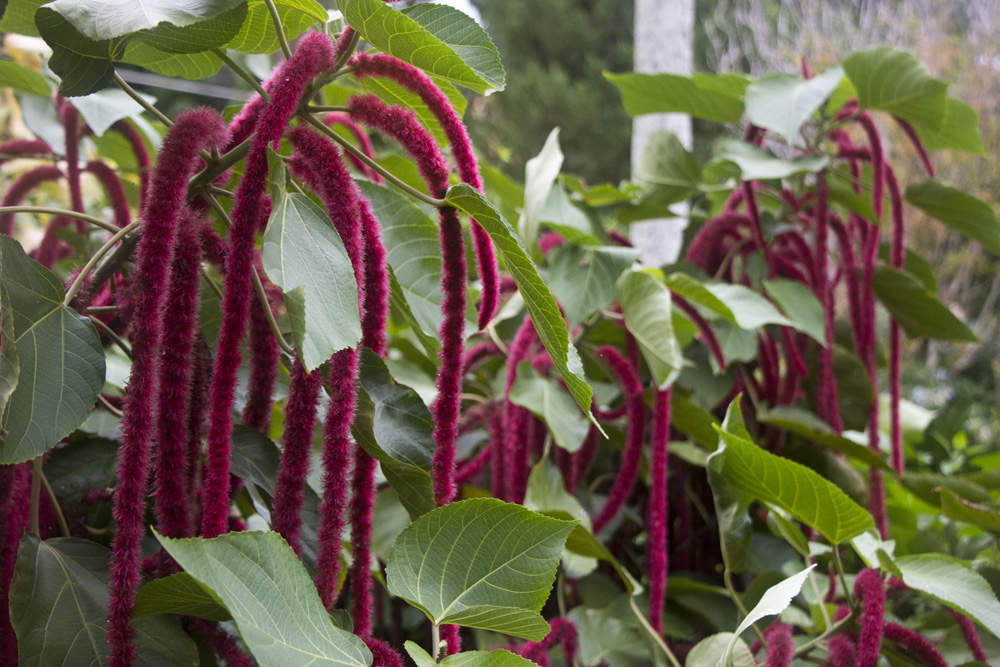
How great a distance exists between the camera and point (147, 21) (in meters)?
0.36

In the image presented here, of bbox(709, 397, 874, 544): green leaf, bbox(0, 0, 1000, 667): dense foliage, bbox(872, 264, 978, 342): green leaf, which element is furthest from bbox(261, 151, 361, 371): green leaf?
bbox(872, 264, 978, 342): green leaf

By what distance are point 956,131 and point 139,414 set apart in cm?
105

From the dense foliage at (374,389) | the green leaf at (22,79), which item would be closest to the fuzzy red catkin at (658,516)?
the dense foliage at (374,389)

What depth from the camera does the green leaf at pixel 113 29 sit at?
1.18ft

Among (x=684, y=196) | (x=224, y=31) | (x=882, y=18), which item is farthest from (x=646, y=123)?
(x=882, y=18)

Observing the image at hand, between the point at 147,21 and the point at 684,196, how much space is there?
902 millimetres

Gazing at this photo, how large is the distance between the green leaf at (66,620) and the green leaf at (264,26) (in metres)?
0.35

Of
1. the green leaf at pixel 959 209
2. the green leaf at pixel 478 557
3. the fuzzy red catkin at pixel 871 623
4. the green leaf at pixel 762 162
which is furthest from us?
the green leaf at pixel 959 209

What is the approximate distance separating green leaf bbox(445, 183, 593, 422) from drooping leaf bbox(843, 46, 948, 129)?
68 centimetres

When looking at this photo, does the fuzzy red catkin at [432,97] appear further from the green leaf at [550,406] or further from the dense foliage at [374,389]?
the green leaf at [550,406]

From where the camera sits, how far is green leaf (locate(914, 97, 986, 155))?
0.97 metres

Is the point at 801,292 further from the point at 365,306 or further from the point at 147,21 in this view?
the point at 147,21

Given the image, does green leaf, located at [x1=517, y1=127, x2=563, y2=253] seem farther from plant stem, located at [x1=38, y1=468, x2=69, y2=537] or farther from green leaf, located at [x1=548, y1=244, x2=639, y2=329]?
plant stem, located at [x1=38, y1=468, x2=69, y2=537]

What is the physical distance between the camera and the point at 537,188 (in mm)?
759
